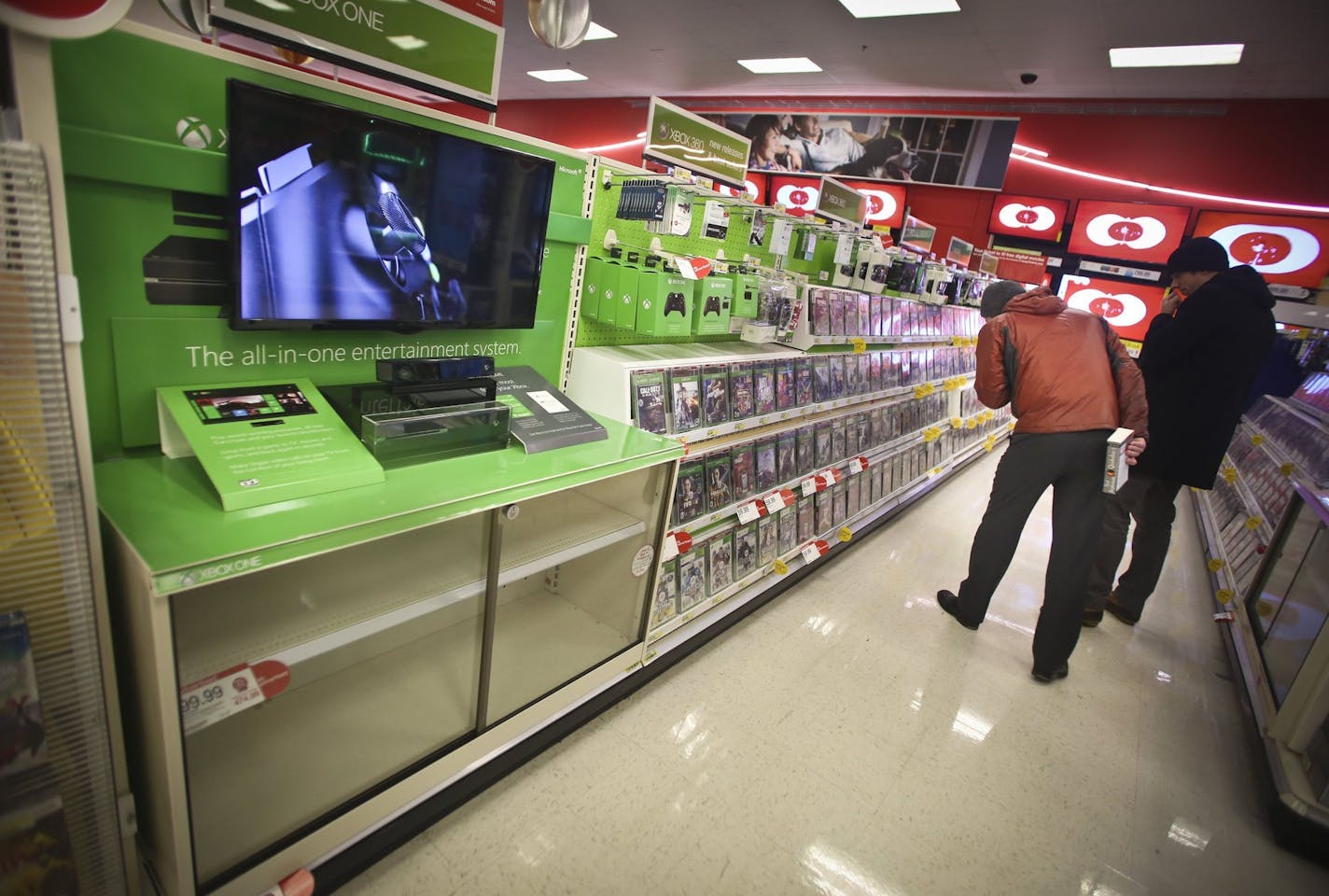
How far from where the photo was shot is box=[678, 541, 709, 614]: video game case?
256 cm

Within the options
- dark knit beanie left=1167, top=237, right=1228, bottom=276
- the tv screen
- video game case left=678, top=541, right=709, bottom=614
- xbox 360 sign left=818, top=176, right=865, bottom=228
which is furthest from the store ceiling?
the tv screen

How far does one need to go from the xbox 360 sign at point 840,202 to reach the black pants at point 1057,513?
6.23ft

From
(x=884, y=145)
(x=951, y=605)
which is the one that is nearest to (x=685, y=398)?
(x=951, y=605)

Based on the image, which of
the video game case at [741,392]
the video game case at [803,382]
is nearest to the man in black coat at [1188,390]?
the video game case at [803,382]

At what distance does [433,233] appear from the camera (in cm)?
159

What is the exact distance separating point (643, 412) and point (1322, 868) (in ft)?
8.98

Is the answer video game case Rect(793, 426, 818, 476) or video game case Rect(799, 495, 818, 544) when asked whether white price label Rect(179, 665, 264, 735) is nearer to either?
video game case Rect(793, 426, 818, 476)

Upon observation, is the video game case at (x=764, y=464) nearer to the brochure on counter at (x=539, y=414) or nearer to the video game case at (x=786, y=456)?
the video game case at (x=786, y=456)

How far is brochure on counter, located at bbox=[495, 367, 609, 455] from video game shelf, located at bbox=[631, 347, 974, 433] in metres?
0.33

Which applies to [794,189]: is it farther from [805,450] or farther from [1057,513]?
[1057,513]

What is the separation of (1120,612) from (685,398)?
2999 mm

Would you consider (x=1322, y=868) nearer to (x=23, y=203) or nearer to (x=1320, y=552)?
(x=1320, y=552)

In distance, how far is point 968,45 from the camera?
242 inches

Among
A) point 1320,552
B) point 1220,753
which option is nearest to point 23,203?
point 1220,753
